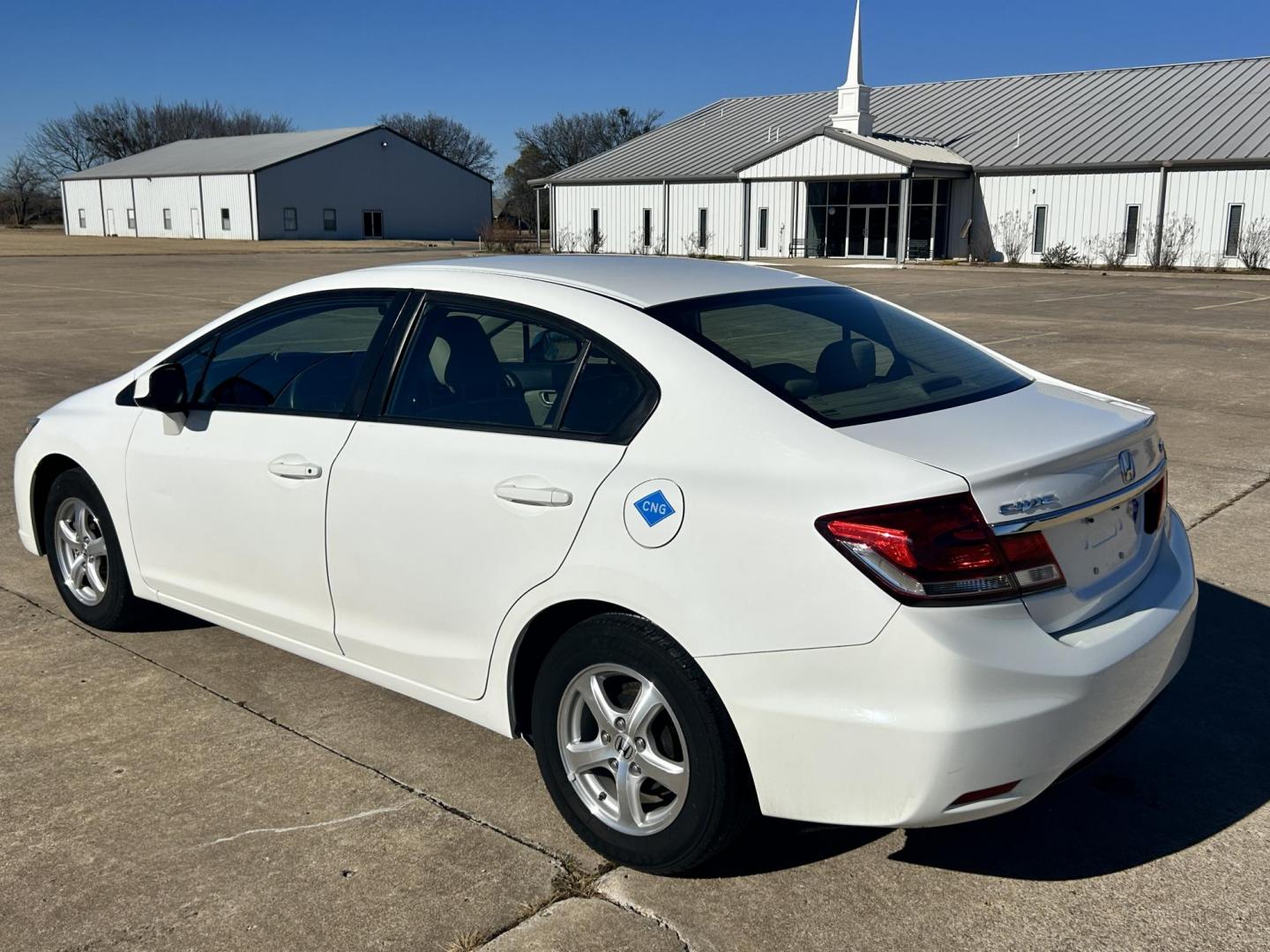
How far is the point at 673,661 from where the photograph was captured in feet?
9.86

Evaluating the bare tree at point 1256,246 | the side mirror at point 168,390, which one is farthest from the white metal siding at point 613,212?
the side mirror at point 168,390

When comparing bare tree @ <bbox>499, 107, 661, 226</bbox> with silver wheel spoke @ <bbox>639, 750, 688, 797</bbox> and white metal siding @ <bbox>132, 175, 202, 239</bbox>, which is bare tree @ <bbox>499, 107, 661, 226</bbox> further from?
silver wheel spoke @ <bbox>639, 750, 688, 797</bbox>

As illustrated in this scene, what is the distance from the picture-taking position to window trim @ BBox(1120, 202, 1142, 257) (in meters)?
40.9

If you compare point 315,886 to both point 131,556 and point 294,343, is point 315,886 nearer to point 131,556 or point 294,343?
point 131,556

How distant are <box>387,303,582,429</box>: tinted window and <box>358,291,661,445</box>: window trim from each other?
0.02 m

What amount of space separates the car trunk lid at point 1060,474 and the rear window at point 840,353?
0.48ft

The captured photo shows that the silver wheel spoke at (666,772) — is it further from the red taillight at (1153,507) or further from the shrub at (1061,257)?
the shrub at (1061,257)

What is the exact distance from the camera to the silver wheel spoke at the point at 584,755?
10.8ft

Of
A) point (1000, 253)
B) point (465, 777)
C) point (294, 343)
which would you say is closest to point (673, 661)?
point (465, 777)

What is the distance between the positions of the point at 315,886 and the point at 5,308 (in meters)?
21.6

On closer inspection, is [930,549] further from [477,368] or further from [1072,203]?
[1072,203]

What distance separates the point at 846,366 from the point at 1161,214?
4113 centimetres

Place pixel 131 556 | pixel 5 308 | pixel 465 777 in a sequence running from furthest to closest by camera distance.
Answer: pixel 5 308, pixel 131 556, pixel 465 777

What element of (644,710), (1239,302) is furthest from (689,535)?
(1239,302)
